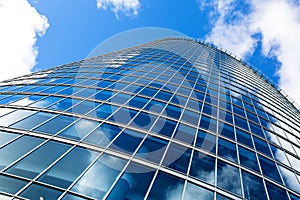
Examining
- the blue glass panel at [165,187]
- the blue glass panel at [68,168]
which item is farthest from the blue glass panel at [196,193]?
the blue glass panel at [68,168]

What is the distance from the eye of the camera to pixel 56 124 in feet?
51.5

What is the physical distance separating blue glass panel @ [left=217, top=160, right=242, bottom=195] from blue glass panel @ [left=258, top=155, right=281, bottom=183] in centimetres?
216

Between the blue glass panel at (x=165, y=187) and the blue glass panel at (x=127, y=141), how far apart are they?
2150 millimetres

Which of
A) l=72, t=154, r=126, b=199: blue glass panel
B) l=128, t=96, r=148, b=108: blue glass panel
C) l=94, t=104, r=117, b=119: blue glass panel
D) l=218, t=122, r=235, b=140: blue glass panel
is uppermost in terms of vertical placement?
l=128, t=96, r=148, b=108: blue glass panel

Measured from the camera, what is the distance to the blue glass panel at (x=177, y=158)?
13.4m

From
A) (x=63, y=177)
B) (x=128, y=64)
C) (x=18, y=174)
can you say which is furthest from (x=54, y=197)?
(x=128, y=64)

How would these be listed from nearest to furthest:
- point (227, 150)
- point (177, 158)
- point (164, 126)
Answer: point (177, 158) → point (227, 150) → point (164, 126)

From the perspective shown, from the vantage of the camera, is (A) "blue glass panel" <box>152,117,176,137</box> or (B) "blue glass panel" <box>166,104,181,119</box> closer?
(A) "blue glass panel" <box>152,117,176,137</box>

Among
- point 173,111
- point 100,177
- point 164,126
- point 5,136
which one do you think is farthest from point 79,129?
point 173,111

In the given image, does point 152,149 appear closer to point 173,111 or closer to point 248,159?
point 173,111

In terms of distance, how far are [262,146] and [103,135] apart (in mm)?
10420

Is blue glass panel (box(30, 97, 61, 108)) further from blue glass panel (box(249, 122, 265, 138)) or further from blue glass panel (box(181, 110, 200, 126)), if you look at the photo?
blue glass panel (box(249, 122, 265, 138))

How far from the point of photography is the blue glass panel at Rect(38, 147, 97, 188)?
10850 millimetres

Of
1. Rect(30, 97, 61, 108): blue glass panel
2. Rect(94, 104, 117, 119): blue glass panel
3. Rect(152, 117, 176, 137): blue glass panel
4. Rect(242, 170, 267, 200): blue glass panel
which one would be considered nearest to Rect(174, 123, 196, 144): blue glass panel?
Rect(152, 117, 176, 137): blue glass panel
